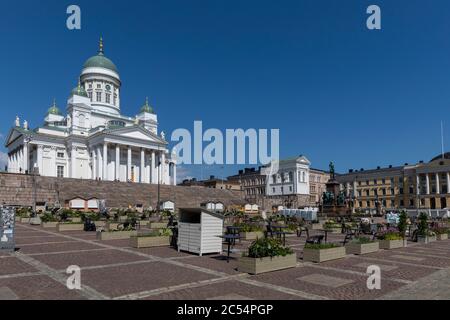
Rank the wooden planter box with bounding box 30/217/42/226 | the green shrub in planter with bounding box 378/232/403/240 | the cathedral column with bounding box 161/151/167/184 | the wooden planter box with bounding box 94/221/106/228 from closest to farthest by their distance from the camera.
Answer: the green shrub in planter with bounding box 378/232/403/240
the wooden planter box with bounding box 94/221/106/228
the wooden planter box with bounding box 30/217/42/226
the cathedral column with bounding box 161/151/167/184

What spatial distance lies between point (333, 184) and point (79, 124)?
56.1 metres

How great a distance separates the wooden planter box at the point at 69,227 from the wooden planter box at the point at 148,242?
422 inches

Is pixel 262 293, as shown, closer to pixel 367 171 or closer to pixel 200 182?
pixel 367 171

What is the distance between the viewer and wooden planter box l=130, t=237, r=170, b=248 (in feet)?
55.9

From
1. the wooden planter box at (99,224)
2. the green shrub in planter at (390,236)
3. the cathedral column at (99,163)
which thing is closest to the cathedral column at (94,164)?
the cathedral column at (99,163)

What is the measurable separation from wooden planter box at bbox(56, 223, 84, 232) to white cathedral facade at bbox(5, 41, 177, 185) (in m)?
44.2

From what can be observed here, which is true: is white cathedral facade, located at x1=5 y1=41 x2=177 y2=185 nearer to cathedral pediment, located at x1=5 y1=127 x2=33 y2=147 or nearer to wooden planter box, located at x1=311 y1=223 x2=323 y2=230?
cathedral pediment, located at x1=5 y1=127 x2=33 y2=147

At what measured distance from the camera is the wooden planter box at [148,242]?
671 inches

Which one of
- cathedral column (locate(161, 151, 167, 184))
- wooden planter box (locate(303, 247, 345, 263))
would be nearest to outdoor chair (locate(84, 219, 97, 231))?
wooden planter box (locate(303, 247, 345, 263))

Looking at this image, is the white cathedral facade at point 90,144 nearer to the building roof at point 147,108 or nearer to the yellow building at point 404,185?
the building roof at point 147,108

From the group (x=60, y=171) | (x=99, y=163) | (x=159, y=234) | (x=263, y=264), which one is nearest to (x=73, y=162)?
(x=60, y=171)

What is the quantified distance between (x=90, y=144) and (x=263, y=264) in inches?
2838

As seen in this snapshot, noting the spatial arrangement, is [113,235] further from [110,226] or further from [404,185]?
[404,185]
